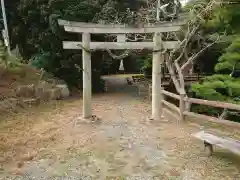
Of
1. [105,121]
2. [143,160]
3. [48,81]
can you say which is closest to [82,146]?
[143,160]

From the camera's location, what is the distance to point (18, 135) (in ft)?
24.6

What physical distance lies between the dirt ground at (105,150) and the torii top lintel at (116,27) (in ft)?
8.87

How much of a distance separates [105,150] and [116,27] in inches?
145

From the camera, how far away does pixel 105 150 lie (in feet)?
20.7

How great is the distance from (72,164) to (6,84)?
279 inches

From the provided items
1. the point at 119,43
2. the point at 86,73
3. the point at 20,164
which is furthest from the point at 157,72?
the point at 20,164

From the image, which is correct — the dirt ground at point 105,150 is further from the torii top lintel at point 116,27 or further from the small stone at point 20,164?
the torii top lintel at point 116,27

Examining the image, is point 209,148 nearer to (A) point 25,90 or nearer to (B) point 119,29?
(B) point 119,29

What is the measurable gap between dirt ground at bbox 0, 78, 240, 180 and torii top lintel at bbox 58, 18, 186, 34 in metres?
2.70

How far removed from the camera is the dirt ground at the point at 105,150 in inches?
203

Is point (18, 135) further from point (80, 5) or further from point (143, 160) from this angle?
point (80, 5)

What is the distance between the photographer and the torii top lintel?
26.6ft

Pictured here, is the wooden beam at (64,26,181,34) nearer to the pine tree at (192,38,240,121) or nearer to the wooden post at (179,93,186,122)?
the wooden post at (179,93,186,122)

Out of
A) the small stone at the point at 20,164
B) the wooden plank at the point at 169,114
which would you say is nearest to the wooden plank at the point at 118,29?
the wooden plank at the point at 169,114
